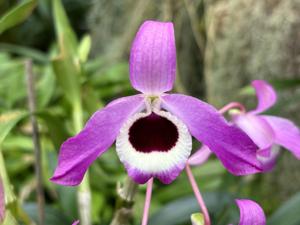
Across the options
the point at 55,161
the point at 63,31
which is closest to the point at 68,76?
the point at 63,31

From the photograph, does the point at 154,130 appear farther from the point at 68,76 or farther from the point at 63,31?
the point at 63,31

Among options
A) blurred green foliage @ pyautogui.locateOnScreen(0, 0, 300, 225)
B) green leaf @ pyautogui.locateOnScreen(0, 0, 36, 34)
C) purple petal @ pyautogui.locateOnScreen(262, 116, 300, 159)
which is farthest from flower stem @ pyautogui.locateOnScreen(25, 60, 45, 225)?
purple petal @ pyautogui.locateOnScreen(262, 116, 300, 159)

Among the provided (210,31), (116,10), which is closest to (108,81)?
(210,31)

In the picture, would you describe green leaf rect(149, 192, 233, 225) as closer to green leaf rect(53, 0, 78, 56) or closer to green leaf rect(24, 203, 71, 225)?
green leaf rect(24, 203, 71, 225)

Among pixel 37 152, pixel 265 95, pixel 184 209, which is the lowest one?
pixel 184 209

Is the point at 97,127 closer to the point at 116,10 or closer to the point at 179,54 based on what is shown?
the point at 179,54

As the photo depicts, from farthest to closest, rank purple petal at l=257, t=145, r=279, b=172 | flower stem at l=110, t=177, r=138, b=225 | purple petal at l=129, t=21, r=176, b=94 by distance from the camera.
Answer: purple petal at l=257, t=145, r=279, b=172, flower stem at l=110, t=177, r=138, b=225, purple petal at l=129, t=21, r=176, b=94

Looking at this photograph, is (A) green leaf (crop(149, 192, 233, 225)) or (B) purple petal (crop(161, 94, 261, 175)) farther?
(A) green leaf (crop(149, 192, 233, 225))
